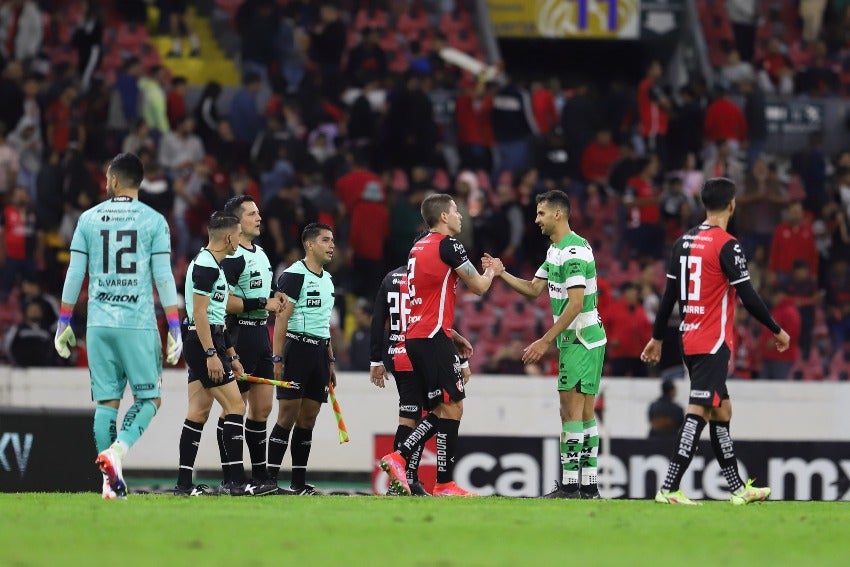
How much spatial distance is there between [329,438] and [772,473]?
5.46 metres

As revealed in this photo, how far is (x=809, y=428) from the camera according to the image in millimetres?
21250

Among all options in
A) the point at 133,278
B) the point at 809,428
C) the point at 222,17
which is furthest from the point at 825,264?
the point at 133,278

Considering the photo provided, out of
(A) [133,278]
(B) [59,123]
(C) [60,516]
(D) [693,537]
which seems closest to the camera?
(D) [693,537]

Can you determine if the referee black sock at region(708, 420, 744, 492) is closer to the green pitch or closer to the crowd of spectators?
the green pitch

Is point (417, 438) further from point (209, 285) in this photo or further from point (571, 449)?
point (209, 285)

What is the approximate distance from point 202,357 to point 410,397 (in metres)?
1.95

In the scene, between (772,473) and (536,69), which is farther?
(536,69)

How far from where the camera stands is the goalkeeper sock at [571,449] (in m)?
14.2

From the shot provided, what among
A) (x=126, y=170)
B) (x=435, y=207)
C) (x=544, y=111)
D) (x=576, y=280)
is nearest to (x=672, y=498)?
(x=576, y=280)

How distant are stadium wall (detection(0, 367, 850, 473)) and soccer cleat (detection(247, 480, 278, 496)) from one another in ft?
18.7

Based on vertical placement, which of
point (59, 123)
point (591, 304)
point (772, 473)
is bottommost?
point (772, 473)

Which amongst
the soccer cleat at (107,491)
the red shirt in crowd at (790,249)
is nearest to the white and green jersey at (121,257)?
the soccer cleat at (107,491)

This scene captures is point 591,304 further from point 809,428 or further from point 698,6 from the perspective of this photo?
point 698,6

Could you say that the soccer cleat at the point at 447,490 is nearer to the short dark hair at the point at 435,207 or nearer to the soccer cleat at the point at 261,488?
the soccer cleat at the point at 261,488
